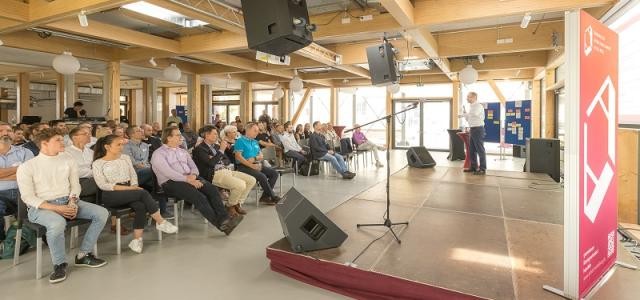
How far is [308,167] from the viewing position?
7.45 metres

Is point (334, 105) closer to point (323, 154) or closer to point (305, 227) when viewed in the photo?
point (323, 154)

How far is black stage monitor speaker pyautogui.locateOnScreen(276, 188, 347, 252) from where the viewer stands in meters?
2.65

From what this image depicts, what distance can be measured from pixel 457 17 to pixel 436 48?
244cm

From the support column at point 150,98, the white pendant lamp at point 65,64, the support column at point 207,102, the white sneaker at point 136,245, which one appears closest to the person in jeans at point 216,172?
the white sneaker at point 136,245

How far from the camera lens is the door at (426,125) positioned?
43.2 ft

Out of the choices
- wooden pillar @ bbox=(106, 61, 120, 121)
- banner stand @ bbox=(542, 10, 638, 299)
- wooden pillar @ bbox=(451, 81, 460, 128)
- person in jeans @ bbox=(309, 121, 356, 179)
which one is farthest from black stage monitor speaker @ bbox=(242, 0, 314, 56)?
wooden pillar @ bbox=(451, 81, 460, 128)

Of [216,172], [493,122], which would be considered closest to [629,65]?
[216,172]

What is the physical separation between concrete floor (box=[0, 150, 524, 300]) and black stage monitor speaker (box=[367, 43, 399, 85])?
9.54ft

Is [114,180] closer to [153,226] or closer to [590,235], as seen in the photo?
[153,226]

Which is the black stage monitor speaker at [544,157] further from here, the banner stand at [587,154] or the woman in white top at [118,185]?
the woman in white top at [118,185]

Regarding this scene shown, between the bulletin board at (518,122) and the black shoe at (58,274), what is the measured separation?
404 inches

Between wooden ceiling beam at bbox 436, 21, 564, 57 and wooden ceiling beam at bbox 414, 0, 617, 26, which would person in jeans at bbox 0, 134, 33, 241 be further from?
wooden ceiling beam at bbox 436, 21, 564, 57

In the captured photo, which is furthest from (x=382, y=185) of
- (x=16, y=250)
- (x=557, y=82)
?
(x=557, y=82)

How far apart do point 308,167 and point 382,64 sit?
2801 millimetres
